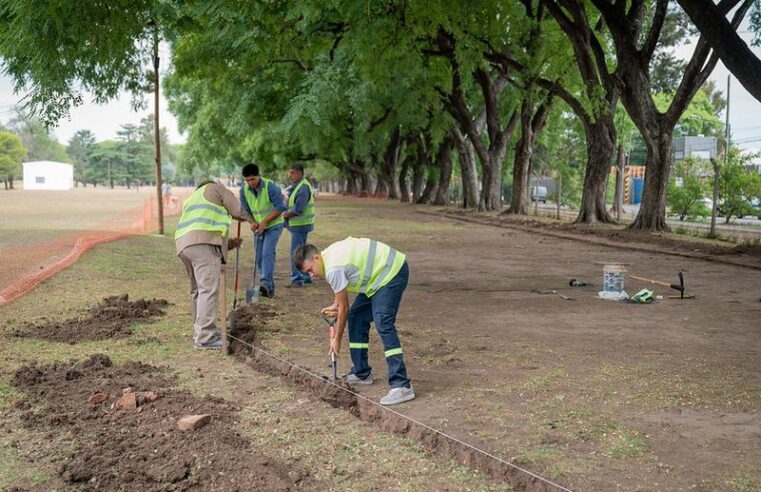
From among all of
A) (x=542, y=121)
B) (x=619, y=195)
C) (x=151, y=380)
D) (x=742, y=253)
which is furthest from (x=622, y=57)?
(x=151, y=380)

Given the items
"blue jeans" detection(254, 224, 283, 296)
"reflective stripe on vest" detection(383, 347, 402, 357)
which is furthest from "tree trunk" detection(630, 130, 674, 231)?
"reflective stripe on vest" detection(383, 347, 402, 357)

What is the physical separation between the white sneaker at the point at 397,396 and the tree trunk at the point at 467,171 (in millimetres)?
30580

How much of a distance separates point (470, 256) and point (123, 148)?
130 metres

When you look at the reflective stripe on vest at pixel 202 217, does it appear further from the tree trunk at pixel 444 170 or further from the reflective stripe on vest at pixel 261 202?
the tree trunk at pixel 444 170

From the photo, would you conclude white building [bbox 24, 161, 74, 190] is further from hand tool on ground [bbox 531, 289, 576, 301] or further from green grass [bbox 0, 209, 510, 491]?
hand tool on ground [bbox 531, 289, 576, 301]

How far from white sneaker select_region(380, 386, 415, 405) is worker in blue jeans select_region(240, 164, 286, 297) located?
4913 mm

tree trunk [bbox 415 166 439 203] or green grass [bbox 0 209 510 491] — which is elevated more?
tree trunk [bbox 415 166 439 203]

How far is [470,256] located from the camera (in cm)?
1658

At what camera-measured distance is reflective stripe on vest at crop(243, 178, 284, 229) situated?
1037cm

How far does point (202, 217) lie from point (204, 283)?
0.66 meters

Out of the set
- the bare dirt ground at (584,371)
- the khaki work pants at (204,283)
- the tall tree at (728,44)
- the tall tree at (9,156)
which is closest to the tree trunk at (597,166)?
the tall tree at (728,44)

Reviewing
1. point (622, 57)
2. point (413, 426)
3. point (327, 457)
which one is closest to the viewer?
point (327, 457)

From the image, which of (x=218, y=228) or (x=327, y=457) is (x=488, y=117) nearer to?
(x=218, y=228)

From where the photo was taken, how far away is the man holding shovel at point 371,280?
5500 millimetres
